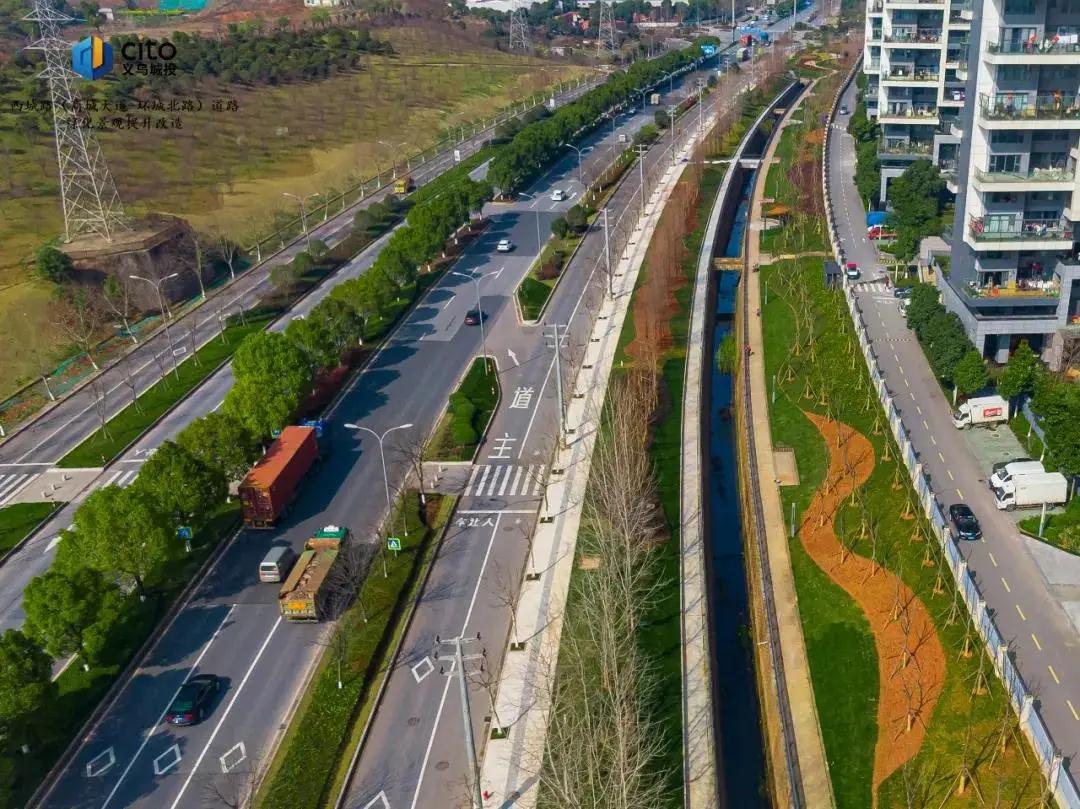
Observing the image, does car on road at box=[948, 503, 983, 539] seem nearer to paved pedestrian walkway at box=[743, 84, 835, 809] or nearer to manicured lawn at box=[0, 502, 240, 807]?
paved pedestrian walkway at box=[743, 84, 835, 809]

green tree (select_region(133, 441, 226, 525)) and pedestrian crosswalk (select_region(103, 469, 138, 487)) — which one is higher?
green tree (select_region(133, 441, 226, 525))

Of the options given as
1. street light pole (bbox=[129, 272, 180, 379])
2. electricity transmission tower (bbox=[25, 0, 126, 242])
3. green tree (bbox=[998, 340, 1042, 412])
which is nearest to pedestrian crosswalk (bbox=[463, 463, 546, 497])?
green tree (bbox=[998, 340, 1042, 412])

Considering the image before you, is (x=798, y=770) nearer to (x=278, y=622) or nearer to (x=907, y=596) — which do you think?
(x=907, y=596)

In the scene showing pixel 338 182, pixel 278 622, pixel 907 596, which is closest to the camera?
pixel 907 596

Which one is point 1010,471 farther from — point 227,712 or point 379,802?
point 227,712

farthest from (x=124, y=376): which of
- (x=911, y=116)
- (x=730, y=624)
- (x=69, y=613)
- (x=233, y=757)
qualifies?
(x=911, y=116)

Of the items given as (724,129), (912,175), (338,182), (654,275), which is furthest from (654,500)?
(724,129)

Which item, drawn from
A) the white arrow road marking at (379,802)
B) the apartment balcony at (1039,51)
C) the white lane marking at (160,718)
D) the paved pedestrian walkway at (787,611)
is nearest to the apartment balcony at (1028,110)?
the apartment balcony at (1039,51)
